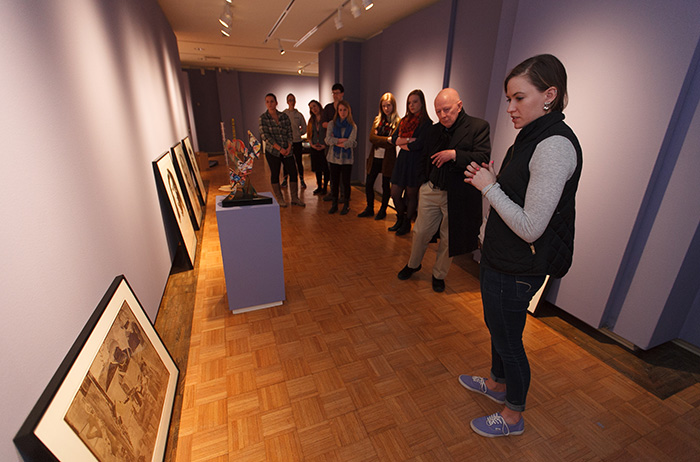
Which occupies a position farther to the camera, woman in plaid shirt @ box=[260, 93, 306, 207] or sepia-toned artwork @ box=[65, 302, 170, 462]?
woman in plaid shirt @ box=[260, 93, 306, 207]

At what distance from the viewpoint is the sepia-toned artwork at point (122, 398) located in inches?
40.8

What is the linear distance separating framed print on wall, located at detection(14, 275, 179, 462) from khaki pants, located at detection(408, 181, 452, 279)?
2.04 m

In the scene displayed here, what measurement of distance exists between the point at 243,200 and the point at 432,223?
153cm

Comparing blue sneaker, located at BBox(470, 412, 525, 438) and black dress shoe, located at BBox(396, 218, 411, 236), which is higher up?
black dress shoe, located at BBox(396, 218, 411, 236)

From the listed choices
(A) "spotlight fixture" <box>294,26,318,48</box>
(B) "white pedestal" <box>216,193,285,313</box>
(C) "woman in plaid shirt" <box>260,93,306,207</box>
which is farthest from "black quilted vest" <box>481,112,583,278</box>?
(A) "spotlight fixture" <box>294,26,318,48</box>

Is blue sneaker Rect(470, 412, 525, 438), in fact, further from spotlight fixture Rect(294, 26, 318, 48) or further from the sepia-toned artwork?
spotlight fixture Rect(294, 26, 318, 48)

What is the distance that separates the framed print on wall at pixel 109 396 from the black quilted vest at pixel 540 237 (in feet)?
4.99

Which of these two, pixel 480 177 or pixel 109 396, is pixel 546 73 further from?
pixel 109 396

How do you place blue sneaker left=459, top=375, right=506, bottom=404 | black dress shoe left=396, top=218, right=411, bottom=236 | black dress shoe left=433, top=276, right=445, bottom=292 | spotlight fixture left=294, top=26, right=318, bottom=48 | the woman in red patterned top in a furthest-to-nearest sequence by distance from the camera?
spotlight fixture left=294, top=26, right=318, bottom=48, black dress shoe left=396, top=218, right=411, bottom=236, the woman in red patterned top, black dress shoe left=433, top=276, right=445, bottom=292, blue sneaker left=459, top=375, right=506, bottom=404

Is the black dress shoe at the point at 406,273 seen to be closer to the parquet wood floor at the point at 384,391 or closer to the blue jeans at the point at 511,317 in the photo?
the parquet wood floor at the point at 384,391

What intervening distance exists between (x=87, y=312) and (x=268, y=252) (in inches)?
49.4

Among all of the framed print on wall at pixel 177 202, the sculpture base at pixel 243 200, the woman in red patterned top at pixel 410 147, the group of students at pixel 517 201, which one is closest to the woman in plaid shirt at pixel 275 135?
the framed print on wall at pixel 177 202

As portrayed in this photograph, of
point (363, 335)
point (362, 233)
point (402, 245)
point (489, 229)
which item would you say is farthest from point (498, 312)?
point (362, 233)

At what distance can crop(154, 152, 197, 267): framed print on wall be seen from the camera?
3027 mm
